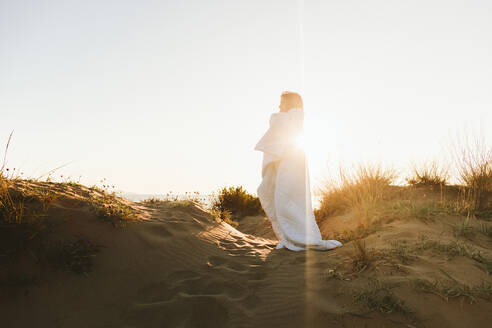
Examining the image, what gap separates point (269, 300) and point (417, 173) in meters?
6.89

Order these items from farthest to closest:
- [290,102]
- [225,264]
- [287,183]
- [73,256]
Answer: [290,102]
[287,183]
[225,264]
[73,256]

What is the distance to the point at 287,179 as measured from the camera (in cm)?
477

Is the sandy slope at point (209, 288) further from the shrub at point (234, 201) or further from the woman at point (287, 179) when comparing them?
the shrub at point (234, 201)

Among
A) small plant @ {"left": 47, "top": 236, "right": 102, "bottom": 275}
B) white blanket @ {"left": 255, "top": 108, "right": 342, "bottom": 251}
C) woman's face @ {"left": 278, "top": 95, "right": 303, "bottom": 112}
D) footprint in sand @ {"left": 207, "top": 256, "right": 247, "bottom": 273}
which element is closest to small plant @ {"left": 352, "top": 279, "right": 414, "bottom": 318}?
footprint in sand @ {"left": 207, "top": 256, "right": 247, "bottom": 273}

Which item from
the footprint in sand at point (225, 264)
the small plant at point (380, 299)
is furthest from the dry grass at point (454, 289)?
the footprint in sand at point (225, 264)

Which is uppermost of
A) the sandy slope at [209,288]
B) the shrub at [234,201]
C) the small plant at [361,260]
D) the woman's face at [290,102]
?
the woman's face at [290,102]

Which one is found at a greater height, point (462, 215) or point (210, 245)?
point (462, 215)

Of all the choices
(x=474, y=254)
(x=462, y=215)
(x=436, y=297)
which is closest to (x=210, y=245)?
(x=436, y=297)

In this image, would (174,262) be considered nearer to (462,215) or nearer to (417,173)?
(462,215)

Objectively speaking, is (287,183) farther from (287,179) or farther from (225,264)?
(225,264)

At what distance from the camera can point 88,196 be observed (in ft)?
12.7

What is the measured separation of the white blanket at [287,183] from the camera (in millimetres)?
4566

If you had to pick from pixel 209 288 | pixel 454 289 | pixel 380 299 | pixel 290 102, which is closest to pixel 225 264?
pixel 209 288

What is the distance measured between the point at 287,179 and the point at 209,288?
2.44 metres
